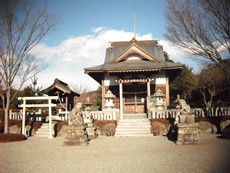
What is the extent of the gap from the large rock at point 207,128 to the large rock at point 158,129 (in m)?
2.41

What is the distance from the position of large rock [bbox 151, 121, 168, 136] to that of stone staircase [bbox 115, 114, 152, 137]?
1.25ft

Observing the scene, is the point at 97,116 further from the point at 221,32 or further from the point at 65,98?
the point at 221,32

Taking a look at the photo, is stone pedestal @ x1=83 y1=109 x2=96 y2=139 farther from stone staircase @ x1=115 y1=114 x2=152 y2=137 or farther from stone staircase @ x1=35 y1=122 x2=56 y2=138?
stone staircase @ x1=35 y1=122 x2=56 y2=138

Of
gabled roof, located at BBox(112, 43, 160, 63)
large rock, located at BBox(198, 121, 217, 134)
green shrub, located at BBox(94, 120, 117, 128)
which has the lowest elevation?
large rock, located at BBox(198, 121, 217, 134)

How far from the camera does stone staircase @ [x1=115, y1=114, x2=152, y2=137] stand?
15.0 metres

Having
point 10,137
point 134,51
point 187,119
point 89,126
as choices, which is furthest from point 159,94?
point 10,137

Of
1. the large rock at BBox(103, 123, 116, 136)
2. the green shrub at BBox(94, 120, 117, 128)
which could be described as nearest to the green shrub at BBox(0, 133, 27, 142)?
the green shrub at BBox(94, 120, 117, 128)

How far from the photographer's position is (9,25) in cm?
1410

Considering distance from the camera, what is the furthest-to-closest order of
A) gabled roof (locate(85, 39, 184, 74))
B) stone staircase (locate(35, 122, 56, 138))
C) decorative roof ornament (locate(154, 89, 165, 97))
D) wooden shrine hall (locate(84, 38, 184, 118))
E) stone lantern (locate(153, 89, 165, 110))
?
wooden shrine hall (locate(84, 38, 184, 118))
gabled roof (locate(85, 39, 184, 74))
decorative roof ornament (locate(154, 89, 165, 97))
stone lantern (locate(153, 89, 165, 110))
stone staircase (locate(35, 122, 56, 138))

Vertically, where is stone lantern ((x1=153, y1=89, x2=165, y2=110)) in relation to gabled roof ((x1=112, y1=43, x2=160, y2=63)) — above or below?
below

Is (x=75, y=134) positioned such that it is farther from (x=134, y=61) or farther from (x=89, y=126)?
(x=134, y=61)

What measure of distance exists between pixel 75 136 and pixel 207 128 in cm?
910

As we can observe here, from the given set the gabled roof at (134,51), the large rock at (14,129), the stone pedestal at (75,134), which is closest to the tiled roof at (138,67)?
the gabled roof at (134,51)

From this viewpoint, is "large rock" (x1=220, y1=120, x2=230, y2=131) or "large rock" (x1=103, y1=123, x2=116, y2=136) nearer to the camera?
"large rock" (x1=220, y1=120, x2=230, y2=131)
